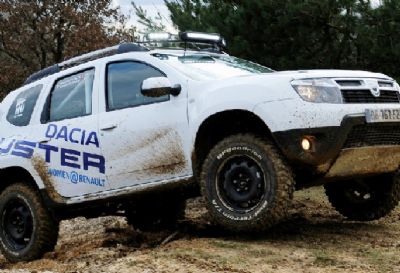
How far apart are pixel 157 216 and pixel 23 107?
1.92 meters

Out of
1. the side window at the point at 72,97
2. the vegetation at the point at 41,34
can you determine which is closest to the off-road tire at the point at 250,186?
the side window at the point at 72,97

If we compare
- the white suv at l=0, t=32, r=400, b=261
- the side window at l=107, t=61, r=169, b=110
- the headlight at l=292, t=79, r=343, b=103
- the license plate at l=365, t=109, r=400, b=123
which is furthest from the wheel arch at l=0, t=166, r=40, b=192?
the license plate at l=365, t=109, r=400, b=123

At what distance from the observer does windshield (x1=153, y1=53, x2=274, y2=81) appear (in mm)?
5961

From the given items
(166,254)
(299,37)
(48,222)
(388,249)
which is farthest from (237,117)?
(299,37)

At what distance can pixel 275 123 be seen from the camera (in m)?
5.22

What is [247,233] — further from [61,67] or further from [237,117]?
[61,67]

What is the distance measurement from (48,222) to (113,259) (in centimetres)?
133

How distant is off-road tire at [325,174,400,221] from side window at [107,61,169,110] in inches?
87.9

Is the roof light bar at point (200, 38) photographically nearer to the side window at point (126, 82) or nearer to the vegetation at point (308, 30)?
the side window at point (126, 82)

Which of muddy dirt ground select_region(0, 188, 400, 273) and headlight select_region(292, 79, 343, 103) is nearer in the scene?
muddy dirt ground select_region(0, 188, 400, 273)

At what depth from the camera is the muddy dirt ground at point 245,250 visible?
4.87 m

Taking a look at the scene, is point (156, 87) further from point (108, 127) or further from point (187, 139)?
point (108, 127)

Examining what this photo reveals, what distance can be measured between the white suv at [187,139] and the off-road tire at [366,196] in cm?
1

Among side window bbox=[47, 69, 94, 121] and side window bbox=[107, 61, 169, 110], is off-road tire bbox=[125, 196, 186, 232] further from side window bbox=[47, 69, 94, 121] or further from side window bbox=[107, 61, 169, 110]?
side window bbox=[107, 61, 169, 110]
